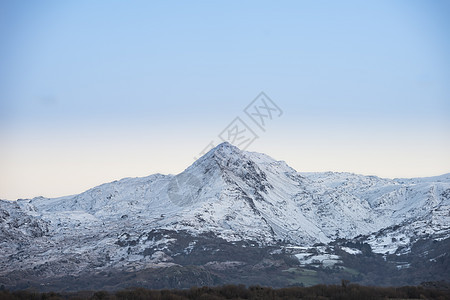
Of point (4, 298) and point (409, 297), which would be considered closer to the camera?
point (4, 298)

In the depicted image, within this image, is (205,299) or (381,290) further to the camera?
(381,290)

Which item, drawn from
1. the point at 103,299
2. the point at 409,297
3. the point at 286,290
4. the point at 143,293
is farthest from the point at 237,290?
the point at 409,297

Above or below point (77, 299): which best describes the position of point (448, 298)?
below

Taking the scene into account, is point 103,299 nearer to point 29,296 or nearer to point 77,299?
point 77,299

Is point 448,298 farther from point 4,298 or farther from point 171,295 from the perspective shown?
point 4,298

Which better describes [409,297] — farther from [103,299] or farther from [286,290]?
[103,299]

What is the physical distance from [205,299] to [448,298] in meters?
27.8

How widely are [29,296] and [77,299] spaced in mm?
5790

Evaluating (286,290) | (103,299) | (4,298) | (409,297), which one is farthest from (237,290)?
(4,298)

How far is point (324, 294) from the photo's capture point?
72.3 meters

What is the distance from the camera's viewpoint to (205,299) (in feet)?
225

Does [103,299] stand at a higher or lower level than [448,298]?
higher

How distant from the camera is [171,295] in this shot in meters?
70.1

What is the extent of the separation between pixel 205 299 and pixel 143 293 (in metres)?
8.28
